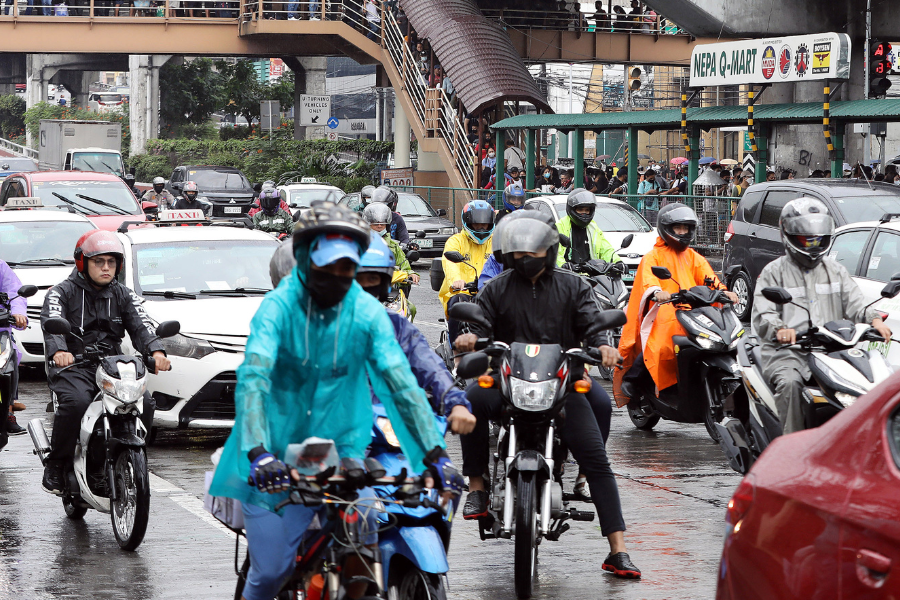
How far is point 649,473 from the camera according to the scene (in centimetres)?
891

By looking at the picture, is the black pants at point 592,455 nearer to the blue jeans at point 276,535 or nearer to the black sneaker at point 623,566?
the black sneaker at point 623,566

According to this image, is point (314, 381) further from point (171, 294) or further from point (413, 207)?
point (413, 207)

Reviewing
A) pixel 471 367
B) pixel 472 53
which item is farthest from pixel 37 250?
pixel 472 53

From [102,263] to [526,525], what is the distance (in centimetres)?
306

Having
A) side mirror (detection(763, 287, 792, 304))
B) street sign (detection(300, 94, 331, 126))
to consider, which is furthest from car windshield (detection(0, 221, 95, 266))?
street sign (detection(300, 94, 331, 126))

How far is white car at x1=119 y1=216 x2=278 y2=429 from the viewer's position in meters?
9.62

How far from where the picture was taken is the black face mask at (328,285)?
399cm

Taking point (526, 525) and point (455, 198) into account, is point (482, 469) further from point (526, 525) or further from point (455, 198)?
point (455, 198)

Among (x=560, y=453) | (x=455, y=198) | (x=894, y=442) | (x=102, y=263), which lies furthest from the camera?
(x=455, y=198)

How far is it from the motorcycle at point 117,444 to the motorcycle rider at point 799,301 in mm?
3119

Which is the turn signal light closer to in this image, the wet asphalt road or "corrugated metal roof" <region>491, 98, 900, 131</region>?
the wet asphalt road

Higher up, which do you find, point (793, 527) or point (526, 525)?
point (793, 527)

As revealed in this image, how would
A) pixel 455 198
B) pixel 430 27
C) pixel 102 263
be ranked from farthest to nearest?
pixel 430 27, pixel 455 198, pixel 102 263

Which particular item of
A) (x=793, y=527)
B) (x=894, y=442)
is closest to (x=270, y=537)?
(x=793, y=527)
